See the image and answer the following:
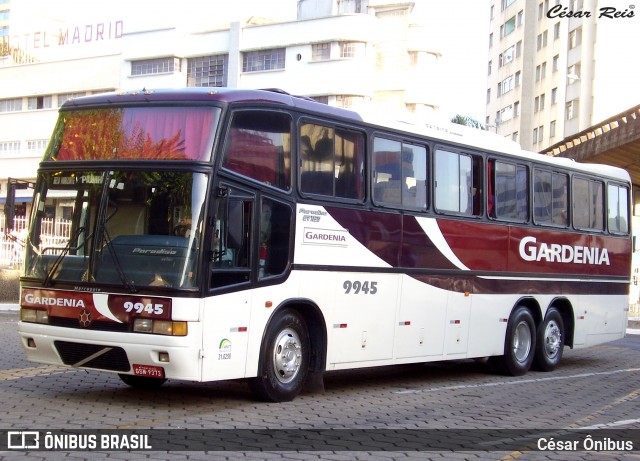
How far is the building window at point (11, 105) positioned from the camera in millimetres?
76750

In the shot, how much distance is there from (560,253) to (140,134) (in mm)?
9234

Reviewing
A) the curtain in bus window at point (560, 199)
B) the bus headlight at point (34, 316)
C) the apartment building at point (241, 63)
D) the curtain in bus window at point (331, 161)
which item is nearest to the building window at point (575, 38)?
the apartment building at point (241, 63)

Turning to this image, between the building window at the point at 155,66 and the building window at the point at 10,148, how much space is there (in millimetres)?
11890

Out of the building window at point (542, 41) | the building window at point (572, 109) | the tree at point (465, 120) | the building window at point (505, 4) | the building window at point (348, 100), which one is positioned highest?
the building window at point (505, 4)

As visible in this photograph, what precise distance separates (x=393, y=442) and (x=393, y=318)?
4220 mm

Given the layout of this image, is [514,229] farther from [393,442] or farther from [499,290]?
[393,442]

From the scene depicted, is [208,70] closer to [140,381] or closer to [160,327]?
[140,381]

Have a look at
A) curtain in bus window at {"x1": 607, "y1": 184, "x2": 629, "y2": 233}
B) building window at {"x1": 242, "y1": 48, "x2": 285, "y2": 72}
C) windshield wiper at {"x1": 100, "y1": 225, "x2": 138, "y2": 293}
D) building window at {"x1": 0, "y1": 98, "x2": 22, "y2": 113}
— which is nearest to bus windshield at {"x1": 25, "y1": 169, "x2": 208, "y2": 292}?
windshield wiper at {"x1": 100, "y1": 225, "x2": 138, "y2": 293}

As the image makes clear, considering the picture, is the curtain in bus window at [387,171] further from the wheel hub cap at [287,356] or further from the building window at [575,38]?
the building window at [575,38]

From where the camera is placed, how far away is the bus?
10266 millimetres

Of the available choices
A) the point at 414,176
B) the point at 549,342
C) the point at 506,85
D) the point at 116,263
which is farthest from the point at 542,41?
the point at 116,263

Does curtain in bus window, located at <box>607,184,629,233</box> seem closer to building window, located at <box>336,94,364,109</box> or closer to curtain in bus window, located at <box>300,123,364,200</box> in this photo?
curtain in bus window, located at <box>300,123,364,200</box>

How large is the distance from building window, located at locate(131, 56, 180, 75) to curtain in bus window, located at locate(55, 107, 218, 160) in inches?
2284

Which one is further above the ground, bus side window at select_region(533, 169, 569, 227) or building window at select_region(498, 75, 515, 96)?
building window at select_region(498, 75, 515, 96)
